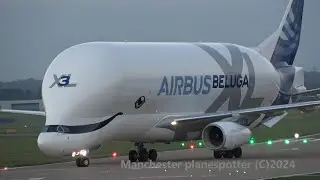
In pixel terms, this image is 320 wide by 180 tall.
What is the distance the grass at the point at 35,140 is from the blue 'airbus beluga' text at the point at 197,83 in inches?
151

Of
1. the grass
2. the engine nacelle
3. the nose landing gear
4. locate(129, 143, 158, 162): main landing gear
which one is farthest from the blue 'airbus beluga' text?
the nose landing gear

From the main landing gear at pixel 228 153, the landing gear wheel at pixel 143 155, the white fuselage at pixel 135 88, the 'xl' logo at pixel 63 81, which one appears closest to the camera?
the white fuselage at pixel 135 88

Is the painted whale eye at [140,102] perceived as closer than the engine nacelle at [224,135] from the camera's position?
Yes

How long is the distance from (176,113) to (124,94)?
13.6 ft

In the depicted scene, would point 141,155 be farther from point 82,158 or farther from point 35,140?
point 35,140

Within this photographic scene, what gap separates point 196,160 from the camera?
43.0 m

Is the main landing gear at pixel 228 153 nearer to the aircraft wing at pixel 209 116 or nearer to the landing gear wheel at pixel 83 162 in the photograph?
the aircraft wing at pixel 209 116

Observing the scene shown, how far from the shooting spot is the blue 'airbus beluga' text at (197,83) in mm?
44438

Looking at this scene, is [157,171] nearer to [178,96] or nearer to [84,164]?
[84,164]

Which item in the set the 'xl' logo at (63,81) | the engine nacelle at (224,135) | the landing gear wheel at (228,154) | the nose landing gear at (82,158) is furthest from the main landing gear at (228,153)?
the 'xl' logo at (63,81)

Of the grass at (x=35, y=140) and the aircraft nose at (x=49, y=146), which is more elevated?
the grass at (x=35, y=140)

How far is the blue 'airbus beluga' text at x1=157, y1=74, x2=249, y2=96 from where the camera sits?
146ft

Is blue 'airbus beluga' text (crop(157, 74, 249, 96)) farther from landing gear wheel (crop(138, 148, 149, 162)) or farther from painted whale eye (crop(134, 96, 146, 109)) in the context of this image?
landing gear wheel (crop(138, 148, 149, 162))

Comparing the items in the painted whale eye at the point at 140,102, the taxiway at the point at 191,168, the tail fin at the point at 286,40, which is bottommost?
the taxiway at the point at 191,168
